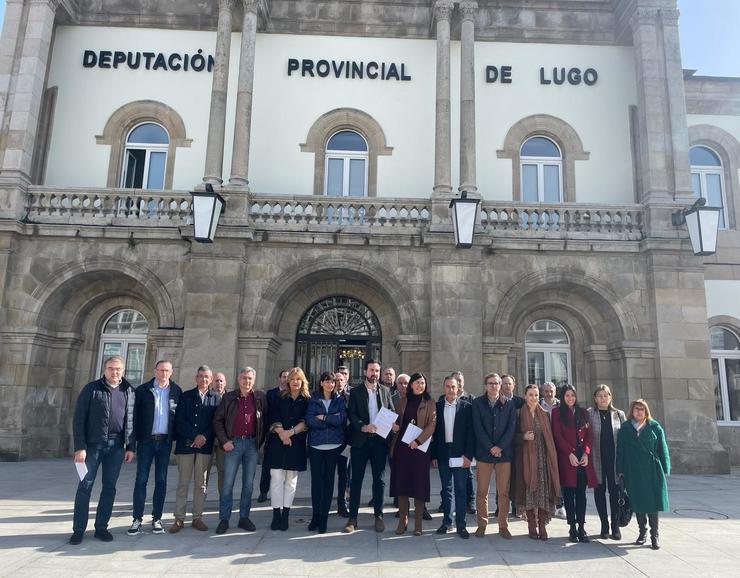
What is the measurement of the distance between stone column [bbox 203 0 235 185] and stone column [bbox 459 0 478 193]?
5.56 metres

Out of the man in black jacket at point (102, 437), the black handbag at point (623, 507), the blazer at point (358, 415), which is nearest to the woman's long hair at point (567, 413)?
the black handbag at point (623, 507)

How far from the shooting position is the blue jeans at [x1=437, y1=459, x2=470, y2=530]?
6.44m

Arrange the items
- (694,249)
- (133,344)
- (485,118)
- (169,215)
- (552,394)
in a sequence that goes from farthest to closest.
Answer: (485,118) < (133,344) < (169,215) < (694,249) < (552,394)

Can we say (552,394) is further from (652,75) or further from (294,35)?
(294,35)

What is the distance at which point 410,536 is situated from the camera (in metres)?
6.36

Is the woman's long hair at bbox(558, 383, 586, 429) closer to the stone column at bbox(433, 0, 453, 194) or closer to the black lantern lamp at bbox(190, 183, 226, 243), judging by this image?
the stone column at bbox(433, 0, 453, 194)

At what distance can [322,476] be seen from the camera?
6.52 m

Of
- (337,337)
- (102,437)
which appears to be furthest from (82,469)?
(337,337)

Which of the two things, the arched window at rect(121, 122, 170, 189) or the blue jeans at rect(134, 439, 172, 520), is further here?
the arched window at rect(121, 122, 170, 189)

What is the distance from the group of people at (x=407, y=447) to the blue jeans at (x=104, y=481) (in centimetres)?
16

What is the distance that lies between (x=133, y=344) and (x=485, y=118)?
10572 millimetres

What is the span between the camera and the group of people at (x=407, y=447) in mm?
6301

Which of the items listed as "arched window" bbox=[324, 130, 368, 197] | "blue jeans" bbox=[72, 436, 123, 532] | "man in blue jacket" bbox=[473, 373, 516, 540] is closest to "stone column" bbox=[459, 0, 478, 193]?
"arched window" bbox=[324, 130, 368, 197]

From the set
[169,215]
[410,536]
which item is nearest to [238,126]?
[169,215]
